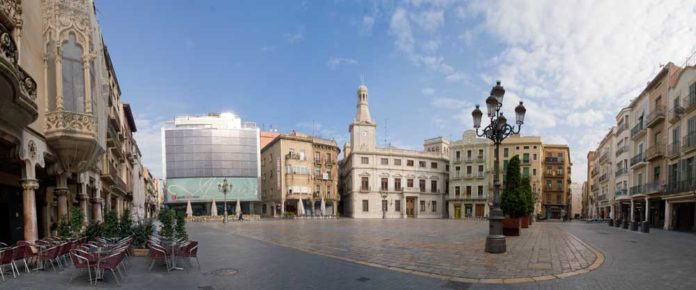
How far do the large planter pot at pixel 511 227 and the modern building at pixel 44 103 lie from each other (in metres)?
20.4

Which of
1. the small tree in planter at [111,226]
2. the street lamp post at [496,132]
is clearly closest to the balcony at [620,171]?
the street lamp post at [496,132]

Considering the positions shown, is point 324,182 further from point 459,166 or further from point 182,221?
point 182,221

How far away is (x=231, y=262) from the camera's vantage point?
10.6 metres

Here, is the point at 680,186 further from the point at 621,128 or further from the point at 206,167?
the point at 206,167

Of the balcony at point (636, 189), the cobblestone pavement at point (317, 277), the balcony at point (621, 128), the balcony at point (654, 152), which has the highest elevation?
the balcony at point (621, 128)

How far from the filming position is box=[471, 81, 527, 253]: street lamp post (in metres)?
11.9

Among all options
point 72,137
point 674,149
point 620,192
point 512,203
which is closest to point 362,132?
point 620,192

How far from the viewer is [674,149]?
25.6 m

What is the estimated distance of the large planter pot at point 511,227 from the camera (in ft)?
62.4

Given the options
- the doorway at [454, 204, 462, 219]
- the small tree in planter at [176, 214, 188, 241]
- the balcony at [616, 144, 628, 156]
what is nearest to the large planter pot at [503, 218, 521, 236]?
the small tree in planter at [176, 214, 188, 241]

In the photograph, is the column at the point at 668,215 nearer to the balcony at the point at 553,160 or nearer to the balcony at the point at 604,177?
the balcony at the point at 604,177

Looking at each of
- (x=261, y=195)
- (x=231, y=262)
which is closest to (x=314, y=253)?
(x=231, y=262)

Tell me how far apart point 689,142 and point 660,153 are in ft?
14.9

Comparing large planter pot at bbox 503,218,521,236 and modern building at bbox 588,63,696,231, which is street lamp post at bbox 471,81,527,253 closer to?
large planter pot at bbox 503,218,521,236
